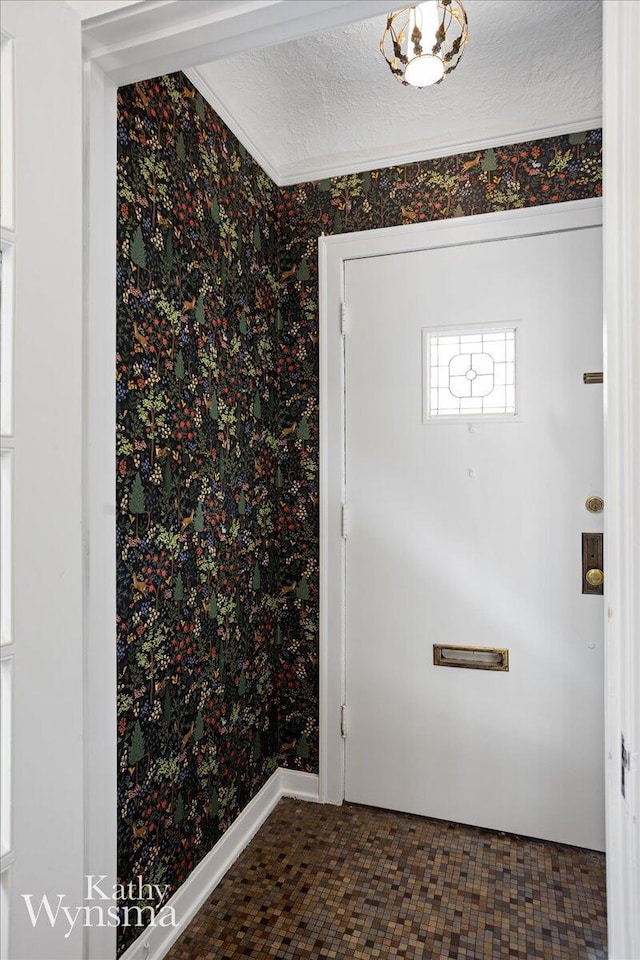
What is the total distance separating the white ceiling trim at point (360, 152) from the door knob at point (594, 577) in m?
1.45

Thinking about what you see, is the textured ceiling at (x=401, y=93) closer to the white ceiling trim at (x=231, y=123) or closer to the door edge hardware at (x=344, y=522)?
the white ceiling trim at (x=231, y=123)

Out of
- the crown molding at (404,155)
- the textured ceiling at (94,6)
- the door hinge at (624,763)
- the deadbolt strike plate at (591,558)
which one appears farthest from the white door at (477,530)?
the textured ceiling at (94,6)

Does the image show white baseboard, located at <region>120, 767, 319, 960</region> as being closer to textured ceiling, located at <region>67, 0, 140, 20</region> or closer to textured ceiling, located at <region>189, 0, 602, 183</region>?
textured ceiling, located at <region>67, 0, 140, 20</region>

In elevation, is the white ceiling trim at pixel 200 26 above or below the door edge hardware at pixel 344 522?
above

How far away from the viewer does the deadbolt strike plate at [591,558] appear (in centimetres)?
192

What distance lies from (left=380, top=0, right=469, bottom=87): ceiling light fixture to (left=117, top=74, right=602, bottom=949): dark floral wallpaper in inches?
23.8

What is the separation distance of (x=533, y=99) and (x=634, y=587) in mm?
1829

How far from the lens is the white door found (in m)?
1.95

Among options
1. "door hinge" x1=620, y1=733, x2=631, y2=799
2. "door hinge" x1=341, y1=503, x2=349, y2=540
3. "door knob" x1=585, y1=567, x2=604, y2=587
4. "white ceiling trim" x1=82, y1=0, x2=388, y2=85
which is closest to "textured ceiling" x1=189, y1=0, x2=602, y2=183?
"white ceiling trim" x1=82, y1=0, x2=388, y2=85

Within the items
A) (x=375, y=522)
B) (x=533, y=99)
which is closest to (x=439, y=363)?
(x=375, y=522)

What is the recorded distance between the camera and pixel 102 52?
1021 mm

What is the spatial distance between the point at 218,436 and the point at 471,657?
1.16m

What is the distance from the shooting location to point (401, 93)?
74.1 inches

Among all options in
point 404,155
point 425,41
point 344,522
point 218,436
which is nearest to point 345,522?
point 344,522
